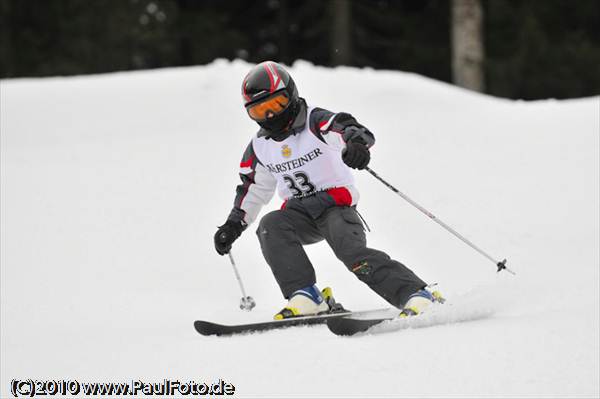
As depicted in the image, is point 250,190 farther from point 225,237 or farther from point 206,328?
point 206,328

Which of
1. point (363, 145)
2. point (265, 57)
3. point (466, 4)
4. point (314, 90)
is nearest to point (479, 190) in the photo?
point (314, 90)

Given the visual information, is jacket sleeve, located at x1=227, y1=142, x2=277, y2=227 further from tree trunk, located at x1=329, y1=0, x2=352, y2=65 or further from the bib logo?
tree trunk, located at x1=329, y1=0, x2=352, y2=65

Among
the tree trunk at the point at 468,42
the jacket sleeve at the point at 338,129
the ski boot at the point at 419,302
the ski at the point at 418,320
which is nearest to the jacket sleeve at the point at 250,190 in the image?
the jacket sleeve at the point at 338,129

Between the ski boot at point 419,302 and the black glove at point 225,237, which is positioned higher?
the black glove at point 225,237

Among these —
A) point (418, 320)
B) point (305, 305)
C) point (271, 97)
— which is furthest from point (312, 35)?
point (418, 320)

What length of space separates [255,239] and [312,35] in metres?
15.1

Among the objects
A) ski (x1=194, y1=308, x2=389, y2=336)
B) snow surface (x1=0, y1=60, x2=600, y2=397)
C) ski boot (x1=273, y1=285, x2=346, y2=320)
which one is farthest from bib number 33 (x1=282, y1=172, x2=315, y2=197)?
snow surface (x1=0, y1=60, x2=600, y2=397)

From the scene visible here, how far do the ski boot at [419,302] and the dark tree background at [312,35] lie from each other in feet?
50.5

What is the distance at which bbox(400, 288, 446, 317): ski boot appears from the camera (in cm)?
443

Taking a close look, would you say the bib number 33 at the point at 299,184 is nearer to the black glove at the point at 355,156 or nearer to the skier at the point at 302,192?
the skier at the point at 302,192

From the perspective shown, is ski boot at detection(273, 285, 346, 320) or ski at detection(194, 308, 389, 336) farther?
ski boot at detection(273, 285, 346, 320)

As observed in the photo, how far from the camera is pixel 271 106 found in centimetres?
494

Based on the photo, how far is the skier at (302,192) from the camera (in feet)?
15.8

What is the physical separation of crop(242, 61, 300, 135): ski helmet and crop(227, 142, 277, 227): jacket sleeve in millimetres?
396
